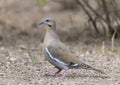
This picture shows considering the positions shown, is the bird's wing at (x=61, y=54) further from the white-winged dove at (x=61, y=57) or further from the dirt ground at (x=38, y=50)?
the dirt ground at (x=38, y=50)

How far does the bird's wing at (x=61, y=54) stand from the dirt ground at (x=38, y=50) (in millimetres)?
297

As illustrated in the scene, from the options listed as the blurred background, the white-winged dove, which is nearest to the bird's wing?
the white-winged dove

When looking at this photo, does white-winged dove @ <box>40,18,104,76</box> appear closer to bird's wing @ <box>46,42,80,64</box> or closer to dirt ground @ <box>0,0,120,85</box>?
bird's wing @ <box>46,42,80,64</box>

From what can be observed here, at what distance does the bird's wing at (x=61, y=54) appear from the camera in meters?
9.57

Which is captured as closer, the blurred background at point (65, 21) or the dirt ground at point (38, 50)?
the dirt ground at point (38, 50)

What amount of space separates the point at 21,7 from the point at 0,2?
3348 millimetres

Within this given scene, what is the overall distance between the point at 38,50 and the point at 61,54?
299 centimetres

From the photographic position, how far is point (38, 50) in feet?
41.3

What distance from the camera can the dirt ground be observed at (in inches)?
372

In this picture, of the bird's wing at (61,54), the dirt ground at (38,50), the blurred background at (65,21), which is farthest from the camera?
the blurred background at (65,21)

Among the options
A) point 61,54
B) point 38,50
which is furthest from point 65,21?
point 61,54

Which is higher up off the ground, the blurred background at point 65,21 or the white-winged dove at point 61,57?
the white-winged dove at point 61,57

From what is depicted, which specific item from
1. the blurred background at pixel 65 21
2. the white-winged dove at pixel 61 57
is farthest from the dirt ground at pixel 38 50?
the white-winged dove at pixel 61 57

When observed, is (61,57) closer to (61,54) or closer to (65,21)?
(61,54)
